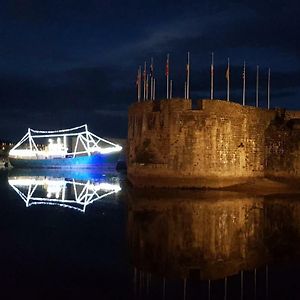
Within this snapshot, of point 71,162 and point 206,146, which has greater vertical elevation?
point 206,146

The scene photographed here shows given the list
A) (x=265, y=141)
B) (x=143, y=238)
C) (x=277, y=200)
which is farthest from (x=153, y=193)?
(x=143, y=238)

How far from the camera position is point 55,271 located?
1086 centimetres

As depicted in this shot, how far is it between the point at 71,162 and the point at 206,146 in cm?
3994

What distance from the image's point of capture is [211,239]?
14414mm

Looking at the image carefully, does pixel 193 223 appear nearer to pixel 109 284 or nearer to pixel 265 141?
pixel 109 284

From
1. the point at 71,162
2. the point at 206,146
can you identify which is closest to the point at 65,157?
the point at 71,162

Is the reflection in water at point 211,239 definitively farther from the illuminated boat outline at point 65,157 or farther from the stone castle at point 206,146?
the illuminated boat outline at point 65,157

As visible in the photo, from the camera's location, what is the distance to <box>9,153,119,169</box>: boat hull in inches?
2574

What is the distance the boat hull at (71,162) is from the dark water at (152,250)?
4218 centimetres

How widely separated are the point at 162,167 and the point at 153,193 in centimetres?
239

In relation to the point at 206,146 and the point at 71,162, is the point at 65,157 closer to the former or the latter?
the point at 71,162

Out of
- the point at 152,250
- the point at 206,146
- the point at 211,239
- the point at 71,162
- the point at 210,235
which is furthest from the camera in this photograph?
the point at 71,162

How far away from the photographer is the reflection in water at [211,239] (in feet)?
35.9

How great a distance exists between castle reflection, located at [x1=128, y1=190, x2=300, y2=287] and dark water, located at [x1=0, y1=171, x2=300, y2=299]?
3cm
